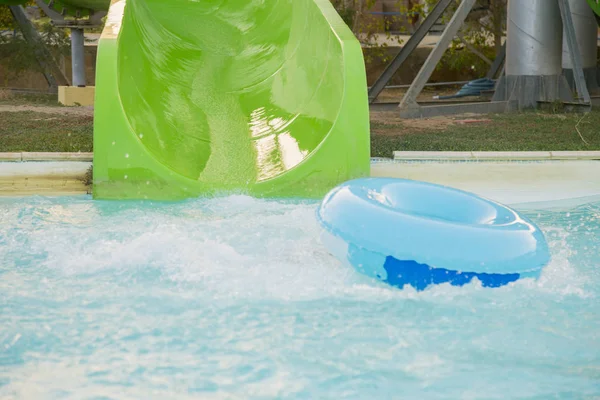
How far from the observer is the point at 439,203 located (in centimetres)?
327

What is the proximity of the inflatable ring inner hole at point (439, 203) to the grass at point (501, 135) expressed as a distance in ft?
6.25

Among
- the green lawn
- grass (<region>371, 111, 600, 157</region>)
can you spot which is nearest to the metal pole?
the green lawn

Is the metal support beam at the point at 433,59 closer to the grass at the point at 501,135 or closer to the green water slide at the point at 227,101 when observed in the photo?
the grass at the point at 501,135

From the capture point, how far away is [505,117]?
7418 mm

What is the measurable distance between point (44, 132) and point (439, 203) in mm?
3713

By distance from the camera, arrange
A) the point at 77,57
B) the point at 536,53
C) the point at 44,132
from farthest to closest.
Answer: the point at 77,57 → the point at 536,53 → the point at 44,132

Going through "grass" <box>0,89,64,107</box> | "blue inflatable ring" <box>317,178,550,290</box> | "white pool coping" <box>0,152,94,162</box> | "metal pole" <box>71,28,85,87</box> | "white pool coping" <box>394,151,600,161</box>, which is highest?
"blue inflatable ring" <box>317,178,550,290</box>

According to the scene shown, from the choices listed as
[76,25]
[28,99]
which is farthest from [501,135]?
[28,99]

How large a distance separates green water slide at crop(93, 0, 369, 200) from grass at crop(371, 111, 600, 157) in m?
0.71

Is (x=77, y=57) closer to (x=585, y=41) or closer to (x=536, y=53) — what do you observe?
(x=536, y=53)

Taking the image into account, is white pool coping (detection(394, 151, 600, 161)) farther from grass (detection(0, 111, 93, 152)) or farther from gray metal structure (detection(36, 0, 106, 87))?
gray metal structure (detection(36, 0, 106, 87))

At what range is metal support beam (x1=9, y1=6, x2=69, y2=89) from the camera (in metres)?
9.73

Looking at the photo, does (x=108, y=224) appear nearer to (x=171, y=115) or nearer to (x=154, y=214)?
(x=154, y=214)

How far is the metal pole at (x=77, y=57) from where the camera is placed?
28.6 ft
